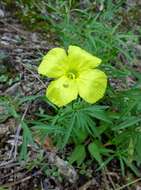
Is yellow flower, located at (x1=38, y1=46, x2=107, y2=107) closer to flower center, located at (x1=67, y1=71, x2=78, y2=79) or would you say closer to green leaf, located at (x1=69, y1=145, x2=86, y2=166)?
flower center, located at (x1=67, y1=71, x2=78, y2=79)

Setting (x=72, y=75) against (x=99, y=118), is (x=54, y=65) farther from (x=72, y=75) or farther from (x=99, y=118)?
(x=99, y=118)

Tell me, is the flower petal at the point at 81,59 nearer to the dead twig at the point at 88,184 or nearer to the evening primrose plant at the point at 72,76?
the evening primrose plant at the point at 72,76

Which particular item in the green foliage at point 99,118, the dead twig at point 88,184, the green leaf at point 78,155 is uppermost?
the green foliage at point 99,118

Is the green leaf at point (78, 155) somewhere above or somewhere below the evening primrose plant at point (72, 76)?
below

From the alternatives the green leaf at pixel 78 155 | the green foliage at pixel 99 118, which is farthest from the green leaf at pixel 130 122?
the green leaf at pixel 78 155

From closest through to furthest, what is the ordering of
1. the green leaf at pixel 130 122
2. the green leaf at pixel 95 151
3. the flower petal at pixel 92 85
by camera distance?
the flower petal at pixel 92 85 < the green leaf at pixel 130 122 < the green leaf at pixel 95 151

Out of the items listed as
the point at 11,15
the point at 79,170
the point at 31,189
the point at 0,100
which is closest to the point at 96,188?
the point at 79,170

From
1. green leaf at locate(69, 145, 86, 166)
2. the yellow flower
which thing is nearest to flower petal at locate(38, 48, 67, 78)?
the yellow flower

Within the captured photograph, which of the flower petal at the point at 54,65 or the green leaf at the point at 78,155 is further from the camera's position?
the green leaf at the point at 78,155
